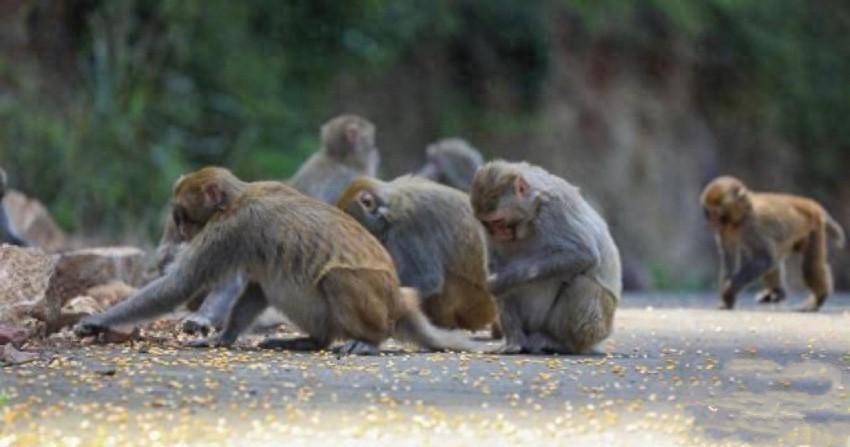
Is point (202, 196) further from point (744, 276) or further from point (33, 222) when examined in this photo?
point (744, 276)

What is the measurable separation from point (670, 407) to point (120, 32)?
14.1 meters

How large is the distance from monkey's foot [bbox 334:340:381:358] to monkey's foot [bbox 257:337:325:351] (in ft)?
0.56

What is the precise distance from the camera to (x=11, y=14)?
67.9 ft

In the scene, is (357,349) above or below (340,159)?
below

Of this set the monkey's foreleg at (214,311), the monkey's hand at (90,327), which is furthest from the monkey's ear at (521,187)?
the monkey's hand at (90,327)

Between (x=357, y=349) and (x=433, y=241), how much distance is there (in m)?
1.84

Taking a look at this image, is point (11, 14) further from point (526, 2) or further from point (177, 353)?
point (177, 353)

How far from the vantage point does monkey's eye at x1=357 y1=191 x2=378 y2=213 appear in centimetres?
1048

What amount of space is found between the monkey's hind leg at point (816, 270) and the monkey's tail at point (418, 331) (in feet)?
19.6

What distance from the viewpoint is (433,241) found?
35.1ft

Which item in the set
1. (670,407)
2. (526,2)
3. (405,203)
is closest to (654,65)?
(526,2)

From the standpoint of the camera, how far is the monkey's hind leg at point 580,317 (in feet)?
30.7

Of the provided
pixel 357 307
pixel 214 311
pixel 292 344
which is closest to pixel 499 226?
pixel 357 307

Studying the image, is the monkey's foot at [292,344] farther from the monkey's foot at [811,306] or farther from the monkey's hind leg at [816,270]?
the monkey's hind leg at [816,270]
